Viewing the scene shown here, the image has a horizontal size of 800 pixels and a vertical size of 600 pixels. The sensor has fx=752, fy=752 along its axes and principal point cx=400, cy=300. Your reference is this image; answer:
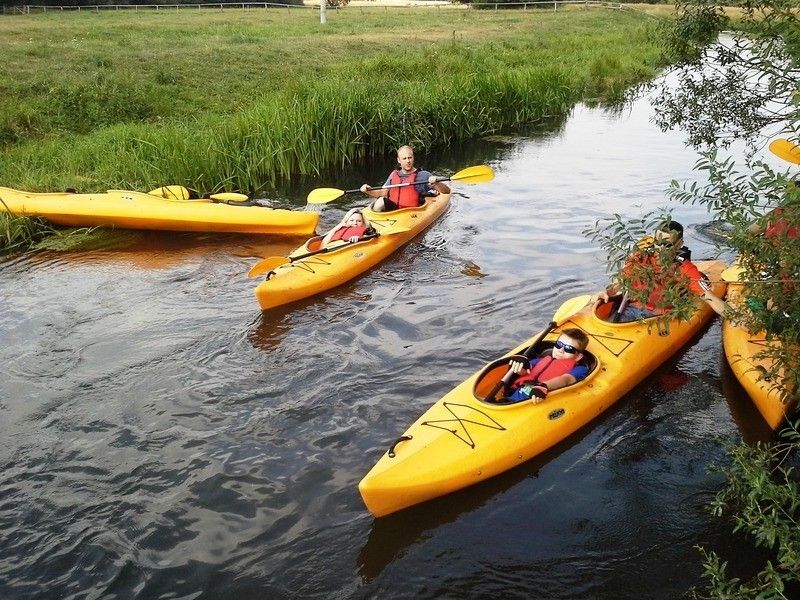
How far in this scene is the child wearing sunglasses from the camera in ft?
16.4

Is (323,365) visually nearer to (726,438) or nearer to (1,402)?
(1,402)

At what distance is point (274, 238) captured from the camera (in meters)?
8.98

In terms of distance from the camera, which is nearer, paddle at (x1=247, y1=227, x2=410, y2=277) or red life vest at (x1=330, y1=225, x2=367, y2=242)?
paddle at (x1=247, y1=227, x2=410, y2=277)

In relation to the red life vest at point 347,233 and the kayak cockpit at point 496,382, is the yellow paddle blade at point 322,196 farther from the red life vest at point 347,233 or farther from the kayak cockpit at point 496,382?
the kayak cockpit at point 496,382

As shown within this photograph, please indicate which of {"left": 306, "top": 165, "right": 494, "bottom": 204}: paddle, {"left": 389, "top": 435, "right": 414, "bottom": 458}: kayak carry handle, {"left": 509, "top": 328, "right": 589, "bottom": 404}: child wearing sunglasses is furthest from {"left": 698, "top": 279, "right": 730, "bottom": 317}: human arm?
{"left": 306, "top": 165, "right": 494, "bottom": 204}: paddle

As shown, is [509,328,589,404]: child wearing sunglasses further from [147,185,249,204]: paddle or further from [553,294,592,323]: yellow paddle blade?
[147,185,249,204]: paddle

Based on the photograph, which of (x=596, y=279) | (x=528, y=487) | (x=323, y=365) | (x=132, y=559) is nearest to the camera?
(x=132, y=559)

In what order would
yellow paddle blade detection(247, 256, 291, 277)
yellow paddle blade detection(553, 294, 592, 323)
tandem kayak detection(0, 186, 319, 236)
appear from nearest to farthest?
yellow paddle blade detection(553, 294, 592, 323)
yellow paddle blade detection(247, 256, 291, 277)
tandem kayak detection(0, 186, 319, 236)

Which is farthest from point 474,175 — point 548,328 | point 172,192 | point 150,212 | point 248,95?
point 248,95

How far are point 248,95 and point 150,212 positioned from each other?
A: 6.80 m

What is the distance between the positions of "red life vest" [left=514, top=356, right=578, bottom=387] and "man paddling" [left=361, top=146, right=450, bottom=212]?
161 inches

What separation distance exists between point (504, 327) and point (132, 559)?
3793 mm

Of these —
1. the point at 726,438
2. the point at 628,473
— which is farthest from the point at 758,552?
the point at 726,438

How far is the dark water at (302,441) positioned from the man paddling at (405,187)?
0.94 meters
